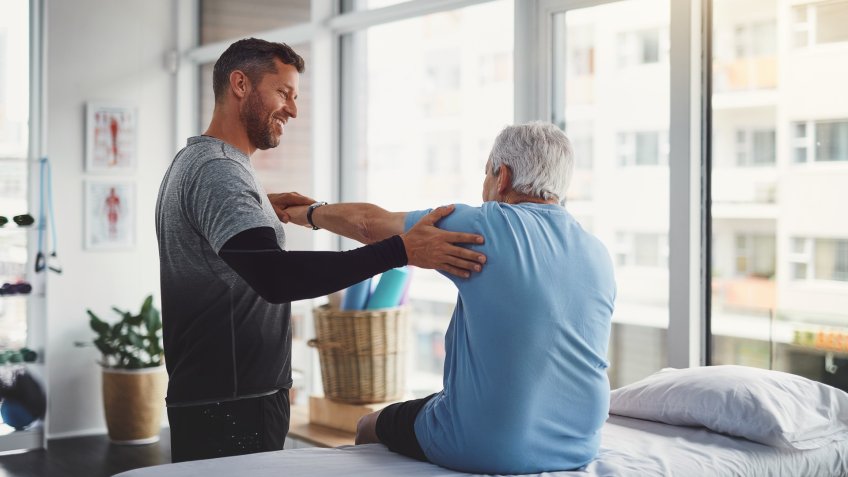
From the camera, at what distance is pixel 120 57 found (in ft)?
Answer: 17.6

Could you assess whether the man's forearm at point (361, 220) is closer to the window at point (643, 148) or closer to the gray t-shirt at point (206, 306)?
the gray t-shirt at point (206, 306)

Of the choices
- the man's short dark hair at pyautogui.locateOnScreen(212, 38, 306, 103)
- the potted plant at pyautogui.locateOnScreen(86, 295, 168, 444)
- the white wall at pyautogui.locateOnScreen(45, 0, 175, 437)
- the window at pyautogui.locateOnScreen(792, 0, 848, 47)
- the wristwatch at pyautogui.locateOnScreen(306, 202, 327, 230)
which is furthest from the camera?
the white wall at pyautogui.locateOnScreen(45, 0, 175, 437)

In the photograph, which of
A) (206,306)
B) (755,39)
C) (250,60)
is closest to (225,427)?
(206,306)

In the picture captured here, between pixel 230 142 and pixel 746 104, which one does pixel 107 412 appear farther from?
pixel 746 104

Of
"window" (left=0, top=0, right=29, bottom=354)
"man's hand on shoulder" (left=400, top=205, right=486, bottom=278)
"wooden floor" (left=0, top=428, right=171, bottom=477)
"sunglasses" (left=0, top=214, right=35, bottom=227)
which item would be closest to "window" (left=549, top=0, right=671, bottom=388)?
"man's hand on shoulder" (left=400, top=205, right=486, bottom=278)

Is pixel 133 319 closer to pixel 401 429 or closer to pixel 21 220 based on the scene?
pixel 21 220

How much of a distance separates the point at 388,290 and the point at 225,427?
1.65 metres

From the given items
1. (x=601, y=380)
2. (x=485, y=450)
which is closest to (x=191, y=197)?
(x=485, y=450)

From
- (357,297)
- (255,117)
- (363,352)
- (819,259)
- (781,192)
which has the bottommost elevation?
(363,352)

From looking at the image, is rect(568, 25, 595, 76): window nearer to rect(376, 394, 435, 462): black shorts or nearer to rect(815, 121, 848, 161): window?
rect(815, 121, 848, 161): window

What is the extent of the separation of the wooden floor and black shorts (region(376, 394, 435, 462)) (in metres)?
2.51

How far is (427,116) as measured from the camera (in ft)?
14.0

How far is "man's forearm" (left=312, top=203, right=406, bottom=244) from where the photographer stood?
2.21m

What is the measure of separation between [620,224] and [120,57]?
Result: 333cm
